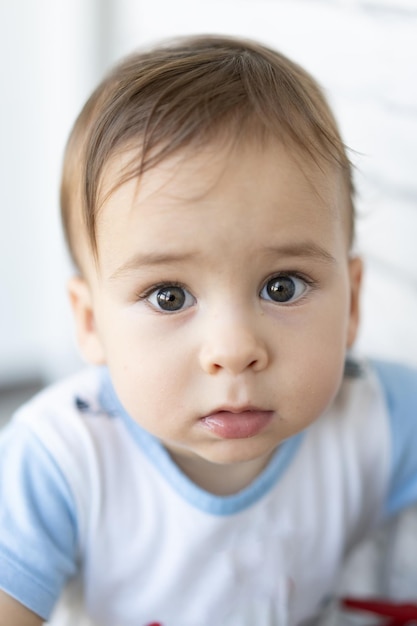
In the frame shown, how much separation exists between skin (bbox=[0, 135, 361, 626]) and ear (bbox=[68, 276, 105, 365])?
0.06 meters

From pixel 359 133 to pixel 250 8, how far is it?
0.86ft

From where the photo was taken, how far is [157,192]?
28.4 inches

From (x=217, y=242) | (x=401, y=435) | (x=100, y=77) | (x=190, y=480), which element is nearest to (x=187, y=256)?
(x=217, y=242)

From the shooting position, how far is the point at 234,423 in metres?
0.76

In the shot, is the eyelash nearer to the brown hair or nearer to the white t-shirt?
the brown hair

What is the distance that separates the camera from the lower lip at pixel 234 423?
758 mm

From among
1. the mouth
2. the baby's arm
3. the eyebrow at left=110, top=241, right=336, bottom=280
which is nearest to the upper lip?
the mouth

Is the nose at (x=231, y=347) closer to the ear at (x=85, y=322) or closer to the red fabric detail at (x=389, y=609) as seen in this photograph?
the ear at (x=85, y=322)

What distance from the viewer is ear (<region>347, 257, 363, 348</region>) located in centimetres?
87

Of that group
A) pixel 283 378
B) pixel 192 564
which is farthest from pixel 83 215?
pixel 192 564

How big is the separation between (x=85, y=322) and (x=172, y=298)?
0.16 m

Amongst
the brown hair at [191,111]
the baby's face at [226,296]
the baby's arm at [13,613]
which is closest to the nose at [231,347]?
the baby's face at [226,296]

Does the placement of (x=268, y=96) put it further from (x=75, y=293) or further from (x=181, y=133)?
(x=75, y=293)

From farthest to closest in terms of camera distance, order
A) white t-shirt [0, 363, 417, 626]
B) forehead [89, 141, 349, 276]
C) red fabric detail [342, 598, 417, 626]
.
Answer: red fabric detail [342, 598, 417, 626], white t-shirt [0, 363, 417, 626], forehead [89, 141, 349, 276]
